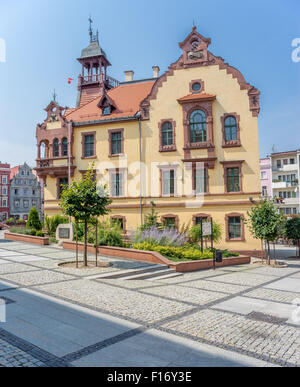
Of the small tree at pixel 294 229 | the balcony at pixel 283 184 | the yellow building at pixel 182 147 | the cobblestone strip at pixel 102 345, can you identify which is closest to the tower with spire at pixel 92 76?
the yellow building at pixel 182 147

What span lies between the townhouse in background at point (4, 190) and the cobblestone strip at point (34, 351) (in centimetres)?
7170

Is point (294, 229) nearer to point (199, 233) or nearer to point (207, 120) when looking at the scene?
point (199, 233)

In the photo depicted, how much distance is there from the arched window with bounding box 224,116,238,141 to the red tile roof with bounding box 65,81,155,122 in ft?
25.5

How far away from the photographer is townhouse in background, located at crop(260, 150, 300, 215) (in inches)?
2334

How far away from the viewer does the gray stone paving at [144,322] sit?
17.9 feet

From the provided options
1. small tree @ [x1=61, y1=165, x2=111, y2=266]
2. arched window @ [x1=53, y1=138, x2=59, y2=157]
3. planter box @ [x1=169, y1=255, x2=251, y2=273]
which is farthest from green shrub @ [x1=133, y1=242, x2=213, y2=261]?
arched window @ [x1=53, y1=138, x2=59, y2=157]

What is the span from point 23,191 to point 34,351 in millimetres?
75131

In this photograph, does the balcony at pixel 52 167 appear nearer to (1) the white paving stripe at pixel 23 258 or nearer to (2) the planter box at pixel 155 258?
(2) the planter box at pixel 155 258

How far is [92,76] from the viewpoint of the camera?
1396 inches

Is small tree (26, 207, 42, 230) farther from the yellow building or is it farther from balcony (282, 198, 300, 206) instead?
balcony (282, 198, 300, 206)

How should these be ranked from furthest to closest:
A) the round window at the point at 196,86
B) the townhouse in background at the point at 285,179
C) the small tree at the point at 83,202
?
the townhouse in background at the point at 285,179
the round window at the point at 196,86
the small tree at the point at 83,202

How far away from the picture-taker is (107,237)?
748 inches

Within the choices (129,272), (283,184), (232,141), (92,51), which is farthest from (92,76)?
(283,184)

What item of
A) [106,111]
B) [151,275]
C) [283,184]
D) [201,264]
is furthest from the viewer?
[283,184]
